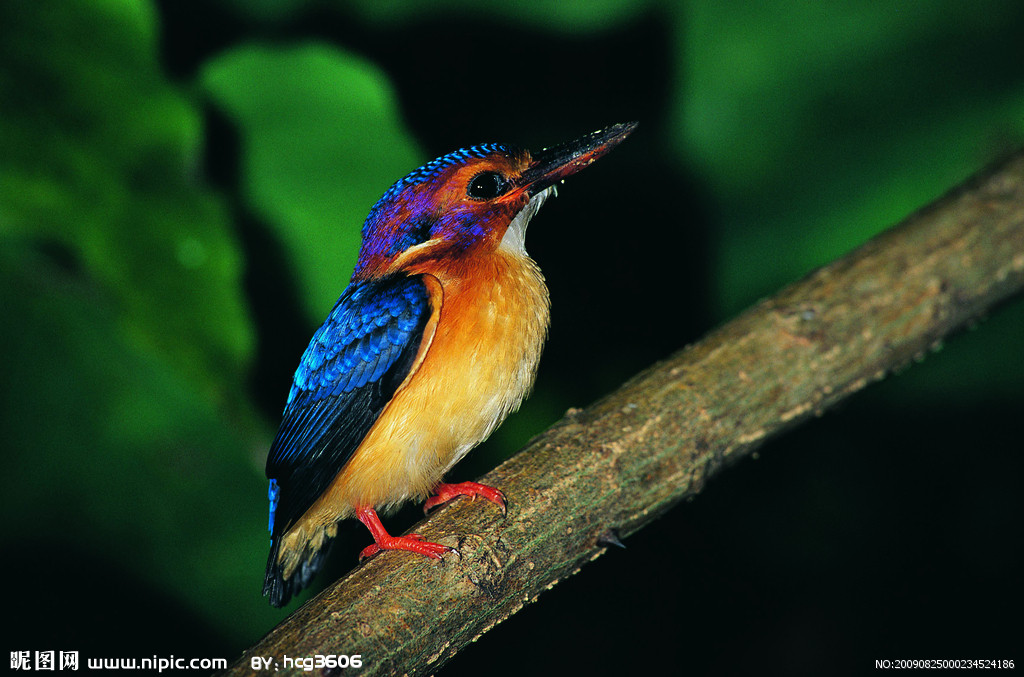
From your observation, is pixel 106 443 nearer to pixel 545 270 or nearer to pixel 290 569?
pixel 290 569

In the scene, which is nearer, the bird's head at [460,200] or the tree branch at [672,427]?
the tree branch at [672,427]

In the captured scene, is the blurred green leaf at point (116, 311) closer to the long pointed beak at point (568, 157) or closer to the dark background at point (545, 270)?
the dark background at point (545, 270)

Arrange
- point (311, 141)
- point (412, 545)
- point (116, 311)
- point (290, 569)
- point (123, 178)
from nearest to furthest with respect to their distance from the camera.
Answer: point (412, 545)
point (116, 311)
point (123, 178)
point (290, 569)
point (311, 141)

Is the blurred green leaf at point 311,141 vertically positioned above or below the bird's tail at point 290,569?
above

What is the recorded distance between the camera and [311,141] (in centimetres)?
233

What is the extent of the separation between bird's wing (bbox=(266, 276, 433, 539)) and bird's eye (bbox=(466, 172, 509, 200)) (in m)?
0.28

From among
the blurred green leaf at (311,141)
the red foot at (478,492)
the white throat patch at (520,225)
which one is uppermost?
the blurred green leaf at (311,141)

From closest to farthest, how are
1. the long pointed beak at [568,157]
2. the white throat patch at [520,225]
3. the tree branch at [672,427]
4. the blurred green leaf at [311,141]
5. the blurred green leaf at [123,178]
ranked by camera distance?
1. the tree branch at [672,427]
2. the blurred green leaf at [123,178]
3. the long pointed beak at [568,157]
4. the white throat patch at [520,225]
5. the blurred green leaf at [311,141]

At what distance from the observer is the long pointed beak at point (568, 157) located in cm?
194

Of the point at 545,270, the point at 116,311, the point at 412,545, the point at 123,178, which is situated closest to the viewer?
the point at 412,545

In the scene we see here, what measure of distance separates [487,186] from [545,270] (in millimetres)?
766

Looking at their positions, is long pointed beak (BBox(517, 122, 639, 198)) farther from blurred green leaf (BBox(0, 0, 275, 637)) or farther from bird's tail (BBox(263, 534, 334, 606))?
bird's tail (BBox(263, 534, 334, 606))

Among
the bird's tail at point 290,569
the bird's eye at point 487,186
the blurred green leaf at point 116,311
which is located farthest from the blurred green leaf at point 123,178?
the bird's eye at point 487,186

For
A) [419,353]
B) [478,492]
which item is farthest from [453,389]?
[478,492]
